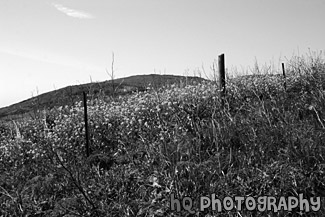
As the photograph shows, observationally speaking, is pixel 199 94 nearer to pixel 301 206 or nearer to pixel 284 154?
pixel 284 154

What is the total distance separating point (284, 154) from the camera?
3988 millimetres

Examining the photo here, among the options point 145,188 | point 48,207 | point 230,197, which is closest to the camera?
point 230,197

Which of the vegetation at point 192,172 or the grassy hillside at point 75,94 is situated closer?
the vegetation at point 192,172

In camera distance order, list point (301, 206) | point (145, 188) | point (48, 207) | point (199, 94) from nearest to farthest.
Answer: point (301, 206) < point (145, 188) < point (48, 207) < point (199, 94)

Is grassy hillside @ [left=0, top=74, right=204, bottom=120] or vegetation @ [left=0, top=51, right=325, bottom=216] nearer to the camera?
vegetation @ [left=0, top=51, right=325, bottom=216]

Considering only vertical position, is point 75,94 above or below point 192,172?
above

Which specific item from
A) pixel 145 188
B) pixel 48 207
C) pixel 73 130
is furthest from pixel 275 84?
pixel 48 207

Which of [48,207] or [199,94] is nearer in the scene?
[48,207]

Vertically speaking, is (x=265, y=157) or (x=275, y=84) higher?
(x=275, y=84)

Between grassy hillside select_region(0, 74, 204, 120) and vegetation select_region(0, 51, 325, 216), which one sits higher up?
grassy hillside select_region(0, 74, 204, 120)

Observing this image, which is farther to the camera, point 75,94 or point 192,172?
point 75,94

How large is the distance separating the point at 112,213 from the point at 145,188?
531mm

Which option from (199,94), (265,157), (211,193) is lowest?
(211,193)

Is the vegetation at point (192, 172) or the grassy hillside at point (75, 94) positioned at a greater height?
the grassy hillside at point (75, 94)
